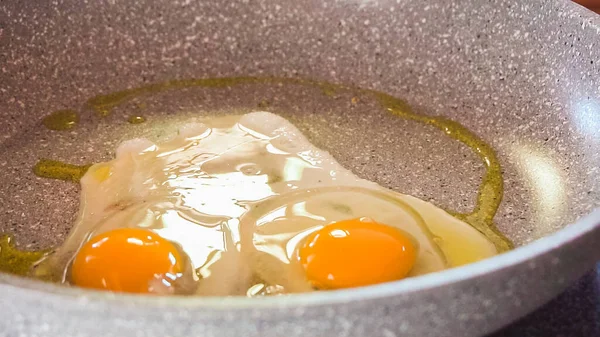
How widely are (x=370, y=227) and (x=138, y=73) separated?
2.54 feet

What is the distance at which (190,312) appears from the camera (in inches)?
23.3

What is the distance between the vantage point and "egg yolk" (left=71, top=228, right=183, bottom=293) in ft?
3.18

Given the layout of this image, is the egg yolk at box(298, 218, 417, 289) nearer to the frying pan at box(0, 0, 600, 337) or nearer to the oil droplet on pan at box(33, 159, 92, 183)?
the frying pan at box(0, 0, 600, 337)

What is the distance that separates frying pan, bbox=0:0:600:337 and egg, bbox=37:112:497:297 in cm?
7

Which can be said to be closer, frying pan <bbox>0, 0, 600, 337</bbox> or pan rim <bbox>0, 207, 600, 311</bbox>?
pan rim <bbox>0, 207, 600, 311</bbox>

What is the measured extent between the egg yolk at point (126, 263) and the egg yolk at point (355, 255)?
22cm

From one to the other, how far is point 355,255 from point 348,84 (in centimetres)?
64

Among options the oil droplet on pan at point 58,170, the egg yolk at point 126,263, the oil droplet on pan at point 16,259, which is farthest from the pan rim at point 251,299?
the oil droplet on pan at point 58,170

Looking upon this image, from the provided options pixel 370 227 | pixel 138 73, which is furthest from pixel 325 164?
pixel 138 73

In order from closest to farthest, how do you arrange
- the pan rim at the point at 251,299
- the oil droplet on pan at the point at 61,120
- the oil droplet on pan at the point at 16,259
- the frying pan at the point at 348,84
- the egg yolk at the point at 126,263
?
the pan rim at the point at 251,299 → the egg yolk at the point at 126,263 → the oil droplet on pan at the point at 16,259 → the frying pan at the point at 348,84 → the oil droplet on pan at the point at 61,120

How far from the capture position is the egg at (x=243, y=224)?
1.00 meters

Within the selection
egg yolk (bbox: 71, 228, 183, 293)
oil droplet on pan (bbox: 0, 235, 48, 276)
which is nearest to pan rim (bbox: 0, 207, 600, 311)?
egg yolk (bbox: 71, 228, 183, 293)

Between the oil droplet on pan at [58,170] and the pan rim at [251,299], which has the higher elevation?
the pan rim at [251,299]

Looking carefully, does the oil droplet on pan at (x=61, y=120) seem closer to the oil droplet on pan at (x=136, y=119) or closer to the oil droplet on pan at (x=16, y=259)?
the oil droplet on pan at (x=136, y=119)
